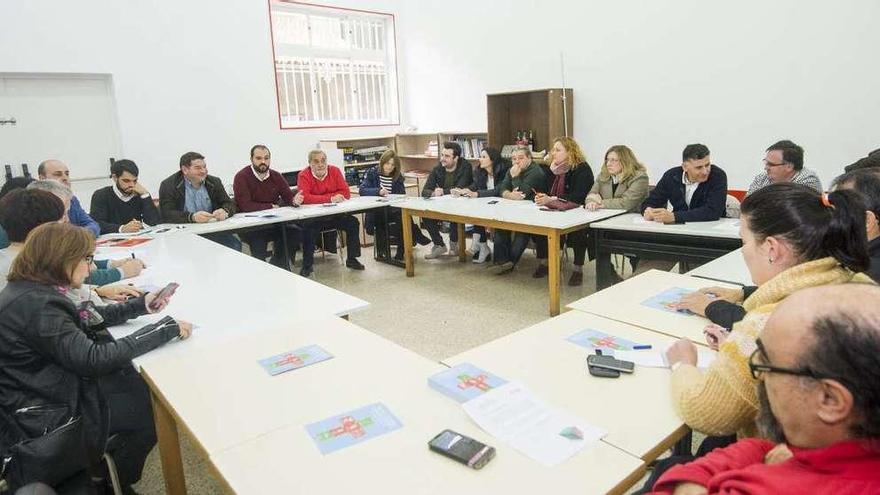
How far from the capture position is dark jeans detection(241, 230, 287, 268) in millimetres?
5148

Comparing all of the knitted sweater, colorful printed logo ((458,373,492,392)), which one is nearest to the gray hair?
colorful printed logo ((458,373,492,392))

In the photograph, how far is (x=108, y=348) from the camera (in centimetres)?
168

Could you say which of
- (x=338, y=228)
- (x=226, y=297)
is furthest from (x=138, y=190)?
(x=226, y=297)

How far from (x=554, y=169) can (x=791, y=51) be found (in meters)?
2.12

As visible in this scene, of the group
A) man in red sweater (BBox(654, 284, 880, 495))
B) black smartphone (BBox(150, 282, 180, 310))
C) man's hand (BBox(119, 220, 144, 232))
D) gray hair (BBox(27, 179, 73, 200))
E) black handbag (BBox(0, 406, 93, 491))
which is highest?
gray hair (BBox(27, 179, 73, 200))

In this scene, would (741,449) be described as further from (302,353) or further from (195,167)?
(195,167)

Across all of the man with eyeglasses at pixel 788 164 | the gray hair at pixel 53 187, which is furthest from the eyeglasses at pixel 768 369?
the gray hair at pixel 53 187

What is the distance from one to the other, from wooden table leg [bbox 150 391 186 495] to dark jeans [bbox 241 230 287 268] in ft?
11.3

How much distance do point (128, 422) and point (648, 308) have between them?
1930 mm

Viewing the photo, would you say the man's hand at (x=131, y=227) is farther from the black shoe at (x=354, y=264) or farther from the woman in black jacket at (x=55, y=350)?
the woman in black jacket at (x=55, y=350)

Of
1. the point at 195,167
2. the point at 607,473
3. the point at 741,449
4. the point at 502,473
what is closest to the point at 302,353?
the point at 502,473

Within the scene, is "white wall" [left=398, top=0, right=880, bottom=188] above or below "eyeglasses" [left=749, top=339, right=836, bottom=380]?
above

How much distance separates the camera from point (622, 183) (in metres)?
4.48

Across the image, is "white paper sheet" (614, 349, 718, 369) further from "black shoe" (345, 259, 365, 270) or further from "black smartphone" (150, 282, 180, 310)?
"black shoe" (345, 259, 365, 270)
